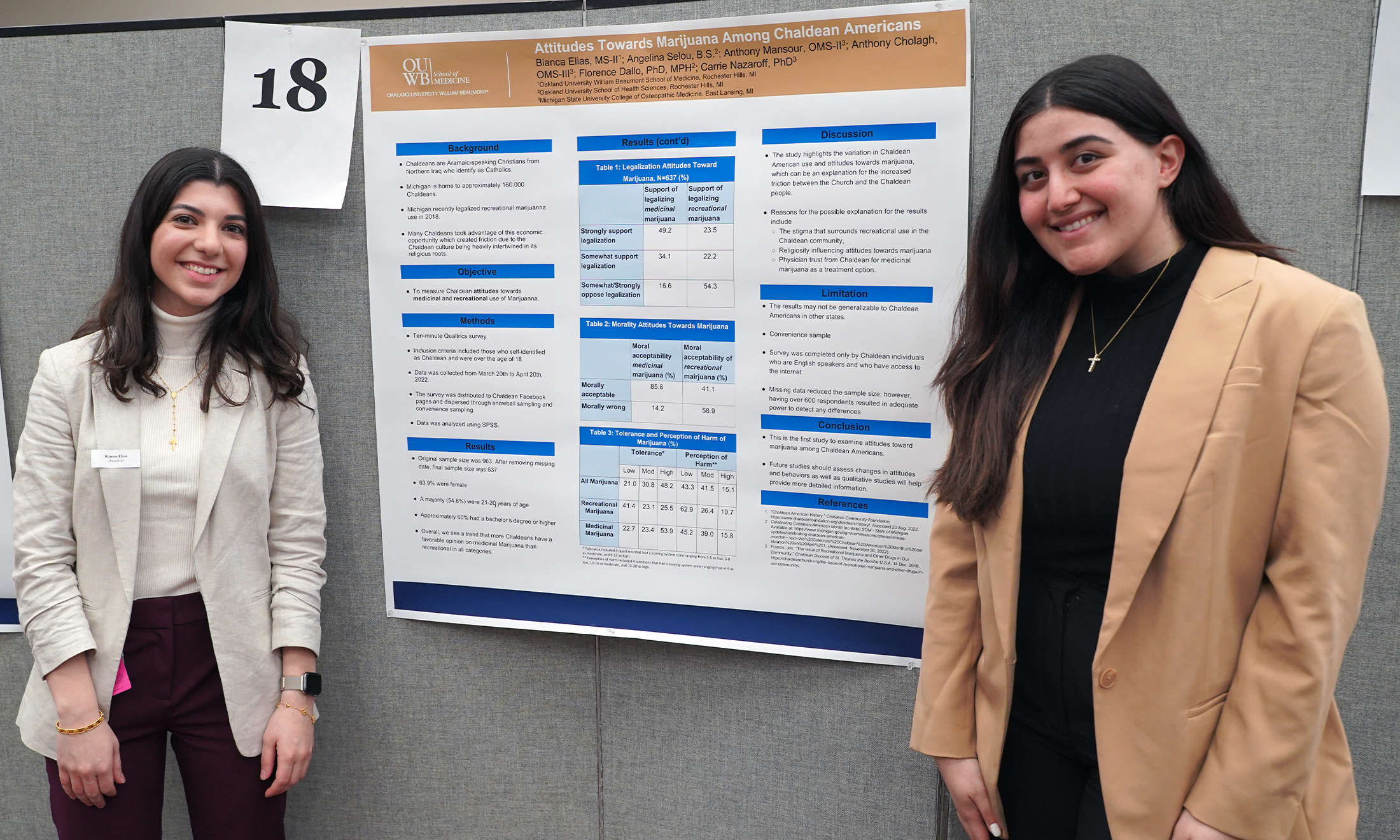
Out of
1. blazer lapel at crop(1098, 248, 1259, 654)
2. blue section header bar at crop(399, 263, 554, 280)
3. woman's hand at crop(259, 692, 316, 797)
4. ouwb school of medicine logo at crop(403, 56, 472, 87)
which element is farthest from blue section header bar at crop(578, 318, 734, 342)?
woman's hand at crop(259, 692, 316, 797)

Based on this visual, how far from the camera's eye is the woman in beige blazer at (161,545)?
1.30 metres

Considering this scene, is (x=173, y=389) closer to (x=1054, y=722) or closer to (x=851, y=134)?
(x=851, y=134)

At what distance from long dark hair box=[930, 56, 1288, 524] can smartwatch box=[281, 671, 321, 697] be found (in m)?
1.12

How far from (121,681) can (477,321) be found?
0.83m

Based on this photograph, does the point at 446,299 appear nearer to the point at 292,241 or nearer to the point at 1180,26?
the point at 292,241

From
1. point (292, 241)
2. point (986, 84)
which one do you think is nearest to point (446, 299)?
point (292, 241)

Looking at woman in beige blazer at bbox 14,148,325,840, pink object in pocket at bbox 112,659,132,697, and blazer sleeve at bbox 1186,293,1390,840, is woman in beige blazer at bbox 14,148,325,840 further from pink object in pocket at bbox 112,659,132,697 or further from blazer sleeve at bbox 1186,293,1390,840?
blazer sleeve at bbox 1186,293,1390,840

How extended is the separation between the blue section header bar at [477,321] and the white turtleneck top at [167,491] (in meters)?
0.39

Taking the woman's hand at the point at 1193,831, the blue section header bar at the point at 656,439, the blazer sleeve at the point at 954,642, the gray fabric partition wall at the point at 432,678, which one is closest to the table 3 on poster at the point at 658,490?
the blue section header bar at the point at 656,439

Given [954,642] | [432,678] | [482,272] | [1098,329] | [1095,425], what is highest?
[482,272]

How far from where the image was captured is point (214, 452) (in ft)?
4.41

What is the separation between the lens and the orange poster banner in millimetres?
1353

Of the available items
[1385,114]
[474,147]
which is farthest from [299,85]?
[1385,114]

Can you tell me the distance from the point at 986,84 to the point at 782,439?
69 cm
